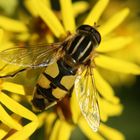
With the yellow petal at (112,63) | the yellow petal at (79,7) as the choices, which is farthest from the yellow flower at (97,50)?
the yellow petal at (79,7)

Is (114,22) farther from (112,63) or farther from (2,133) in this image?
(2,133)

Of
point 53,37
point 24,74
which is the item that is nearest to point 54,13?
point 53,37

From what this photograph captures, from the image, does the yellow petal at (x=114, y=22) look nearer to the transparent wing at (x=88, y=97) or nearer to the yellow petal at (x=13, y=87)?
the transparent wing at (x=88, y=97)

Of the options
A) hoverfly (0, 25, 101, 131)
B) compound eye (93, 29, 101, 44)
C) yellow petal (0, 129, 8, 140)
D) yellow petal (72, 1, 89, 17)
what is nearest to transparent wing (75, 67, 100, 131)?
hoverfly (0, 25, 101, 131)

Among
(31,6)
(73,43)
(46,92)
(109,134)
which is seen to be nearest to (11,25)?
(31,6)

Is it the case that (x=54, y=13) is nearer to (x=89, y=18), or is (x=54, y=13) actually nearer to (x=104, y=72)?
(x=89, y=18)

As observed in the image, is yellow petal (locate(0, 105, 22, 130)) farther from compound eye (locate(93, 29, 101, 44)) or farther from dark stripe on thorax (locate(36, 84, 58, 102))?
compound eye (locate(93, 29, 101, 44))
